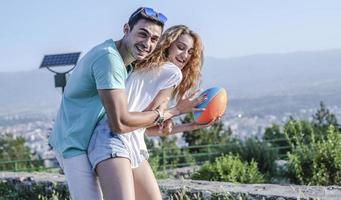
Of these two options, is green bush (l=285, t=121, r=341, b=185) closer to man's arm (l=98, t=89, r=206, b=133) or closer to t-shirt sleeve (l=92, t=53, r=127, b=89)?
man's arm (l=98, t=89, r=206, b=133)

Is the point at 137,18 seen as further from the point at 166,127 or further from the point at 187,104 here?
the point at 166,127

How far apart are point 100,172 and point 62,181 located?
530 cm

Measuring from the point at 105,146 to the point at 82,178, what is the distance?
203 mm

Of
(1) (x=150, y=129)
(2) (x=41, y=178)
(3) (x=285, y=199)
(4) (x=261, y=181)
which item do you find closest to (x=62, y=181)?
(2) (x=41, y=178)

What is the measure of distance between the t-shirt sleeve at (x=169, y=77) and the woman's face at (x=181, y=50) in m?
0.29

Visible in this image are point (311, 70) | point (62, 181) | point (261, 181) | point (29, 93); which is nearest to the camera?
point (62, 181)

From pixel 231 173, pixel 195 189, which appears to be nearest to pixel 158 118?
Answer: pixel 195 189

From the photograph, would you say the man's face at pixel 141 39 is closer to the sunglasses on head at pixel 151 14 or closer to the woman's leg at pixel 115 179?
the sunglasses on head at pixel 151 14

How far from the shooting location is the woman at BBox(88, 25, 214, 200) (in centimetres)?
357

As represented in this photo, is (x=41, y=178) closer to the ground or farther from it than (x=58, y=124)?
closer to the ground

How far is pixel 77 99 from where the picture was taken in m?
3.66

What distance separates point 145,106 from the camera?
3.91 m

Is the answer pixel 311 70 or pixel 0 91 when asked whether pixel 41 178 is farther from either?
pixel 311 70

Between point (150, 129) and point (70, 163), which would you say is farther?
point (150, 129)
